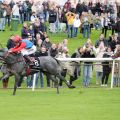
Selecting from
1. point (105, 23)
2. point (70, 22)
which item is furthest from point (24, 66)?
point (105, 23)

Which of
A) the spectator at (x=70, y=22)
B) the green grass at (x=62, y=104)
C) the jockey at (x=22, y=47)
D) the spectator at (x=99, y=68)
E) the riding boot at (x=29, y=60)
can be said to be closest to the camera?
the green grass at (x=62, y=104)

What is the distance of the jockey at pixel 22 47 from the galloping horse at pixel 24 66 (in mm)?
250

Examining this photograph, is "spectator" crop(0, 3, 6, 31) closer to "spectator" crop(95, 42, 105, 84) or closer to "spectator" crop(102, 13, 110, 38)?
"spectator" crop(102, 13, 110, 38)

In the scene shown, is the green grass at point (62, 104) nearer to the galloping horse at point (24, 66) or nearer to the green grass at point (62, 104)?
the green grass at point (62, 104)

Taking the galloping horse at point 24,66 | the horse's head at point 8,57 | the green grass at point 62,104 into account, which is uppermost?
the horse's head at point 8,57

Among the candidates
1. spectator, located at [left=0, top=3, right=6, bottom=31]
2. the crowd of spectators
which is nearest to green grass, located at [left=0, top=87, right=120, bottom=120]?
the crowd of spectators

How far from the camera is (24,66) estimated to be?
22.9 m

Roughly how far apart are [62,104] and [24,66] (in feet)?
11.0

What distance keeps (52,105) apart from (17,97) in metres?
2.09

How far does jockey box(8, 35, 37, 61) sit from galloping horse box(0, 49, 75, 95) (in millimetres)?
250

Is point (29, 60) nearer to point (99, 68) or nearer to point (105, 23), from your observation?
point (99, 68)

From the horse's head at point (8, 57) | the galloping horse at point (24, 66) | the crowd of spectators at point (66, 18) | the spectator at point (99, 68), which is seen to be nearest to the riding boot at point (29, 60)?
the galloping horse at point (24, 66)

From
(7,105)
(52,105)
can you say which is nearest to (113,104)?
(52,105)

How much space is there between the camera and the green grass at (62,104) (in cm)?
1770
